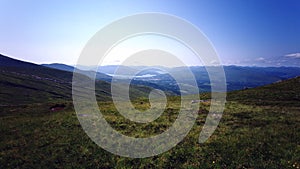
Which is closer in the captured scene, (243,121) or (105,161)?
(105,161)

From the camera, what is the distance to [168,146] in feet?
58.0

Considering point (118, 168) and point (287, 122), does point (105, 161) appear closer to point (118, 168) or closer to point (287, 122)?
point (118, 168)

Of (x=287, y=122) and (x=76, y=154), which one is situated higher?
(x=287, y=122)

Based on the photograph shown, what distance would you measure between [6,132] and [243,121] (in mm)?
28725

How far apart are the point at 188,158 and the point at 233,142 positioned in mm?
4526

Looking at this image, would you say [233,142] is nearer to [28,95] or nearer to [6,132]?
[6,132]

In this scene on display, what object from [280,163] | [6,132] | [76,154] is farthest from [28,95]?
[280,163]

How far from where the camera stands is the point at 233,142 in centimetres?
1706

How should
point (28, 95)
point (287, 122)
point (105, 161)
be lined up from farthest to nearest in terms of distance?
point (28, 95) < point (287, 122) < point (105, 161)

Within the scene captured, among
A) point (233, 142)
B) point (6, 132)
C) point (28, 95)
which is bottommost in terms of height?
point (28, 95)

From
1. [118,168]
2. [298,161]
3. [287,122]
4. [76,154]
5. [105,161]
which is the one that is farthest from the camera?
[287,122]

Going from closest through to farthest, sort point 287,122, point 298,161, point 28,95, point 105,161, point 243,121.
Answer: point 298,161, point 105,161, point 287,122, point 243,121, point 28,95

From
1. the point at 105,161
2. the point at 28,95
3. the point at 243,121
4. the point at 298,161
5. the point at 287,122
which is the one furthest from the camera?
the point at 28,95

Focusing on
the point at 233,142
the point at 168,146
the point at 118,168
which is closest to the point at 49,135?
the point at 118,168
